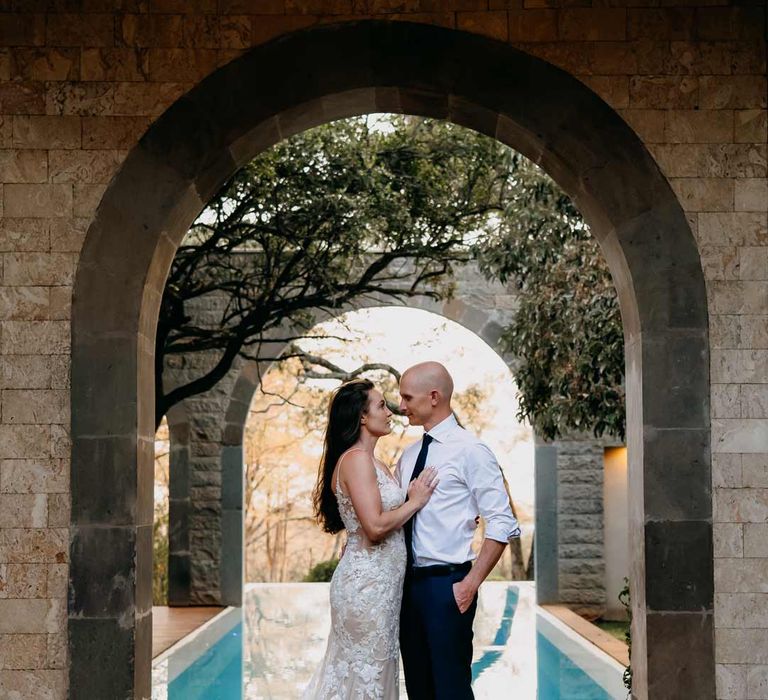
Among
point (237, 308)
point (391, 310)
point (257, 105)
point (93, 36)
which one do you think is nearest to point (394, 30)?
point (257, 105)

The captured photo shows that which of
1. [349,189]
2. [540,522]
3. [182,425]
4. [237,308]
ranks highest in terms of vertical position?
[349,189]

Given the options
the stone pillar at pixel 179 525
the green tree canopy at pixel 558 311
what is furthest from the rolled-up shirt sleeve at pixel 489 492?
the stone pillar at pixel 179 525

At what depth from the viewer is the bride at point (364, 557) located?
13.4ft

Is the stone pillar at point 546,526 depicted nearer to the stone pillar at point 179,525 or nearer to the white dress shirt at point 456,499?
the stone pillar at point 179,525

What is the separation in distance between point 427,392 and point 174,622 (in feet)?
25.2

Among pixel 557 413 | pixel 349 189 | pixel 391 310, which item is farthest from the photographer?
pixel 391 310

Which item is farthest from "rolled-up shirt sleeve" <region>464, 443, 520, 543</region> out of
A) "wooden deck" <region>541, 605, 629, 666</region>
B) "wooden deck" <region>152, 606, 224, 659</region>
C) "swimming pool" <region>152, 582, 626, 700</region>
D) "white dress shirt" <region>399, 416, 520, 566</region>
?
"wooden deck" <region>152, 606, 224, 659</region>

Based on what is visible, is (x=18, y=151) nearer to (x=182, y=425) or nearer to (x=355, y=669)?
(x=355, y=669)

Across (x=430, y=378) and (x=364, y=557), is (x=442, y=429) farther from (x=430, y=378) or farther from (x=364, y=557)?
(x=364, y=557)

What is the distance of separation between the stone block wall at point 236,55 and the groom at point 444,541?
47.0 inches

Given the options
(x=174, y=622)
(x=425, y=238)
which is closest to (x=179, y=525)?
(x=174, y=622)

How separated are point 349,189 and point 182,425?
423cm

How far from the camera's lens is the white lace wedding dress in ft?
13.6

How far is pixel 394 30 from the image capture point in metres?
4.79
